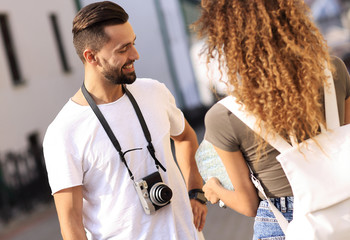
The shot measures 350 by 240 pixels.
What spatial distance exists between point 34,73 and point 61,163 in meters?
10.8

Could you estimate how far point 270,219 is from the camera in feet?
7.02

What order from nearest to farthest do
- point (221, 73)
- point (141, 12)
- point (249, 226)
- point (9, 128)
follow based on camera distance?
1. point (221, 73)
2. point (249, 226)
3. point (9, 128)
4. point (141, 12)

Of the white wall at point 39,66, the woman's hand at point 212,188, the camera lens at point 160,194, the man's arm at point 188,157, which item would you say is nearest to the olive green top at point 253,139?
the woman's hand at point 212,188

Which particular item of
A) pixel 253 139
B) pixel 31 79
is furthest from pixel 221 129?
pixel 31 79

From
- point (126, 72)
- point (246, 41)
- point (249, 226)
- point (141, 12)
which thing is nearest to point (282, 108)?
point (246, 41)

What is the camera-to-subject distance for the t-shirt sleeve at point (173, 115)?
275 centimetres

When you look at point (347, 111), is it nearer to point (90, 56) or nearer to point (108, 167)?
point (108, 167)

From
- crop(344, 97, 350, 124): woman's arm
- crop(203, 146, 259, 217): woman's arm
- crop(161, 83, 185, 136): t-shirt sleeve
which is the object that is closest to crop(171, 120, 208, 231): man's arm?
crop(161, 83, 185, 136): t-shirt sleeve

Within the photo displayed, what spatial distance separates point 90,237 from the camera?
2.51m

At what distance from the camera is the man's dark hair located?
2.43 meters

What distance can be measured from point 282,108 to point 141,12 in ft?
49.4

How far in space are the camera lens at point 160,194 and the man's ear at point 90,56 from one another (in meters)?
0.63

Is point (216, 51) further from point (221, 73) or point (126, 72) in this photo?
point (126, 72)

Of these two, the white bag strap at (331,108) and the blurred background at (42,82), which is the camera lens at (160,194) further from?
the blurred background at (42,82)
